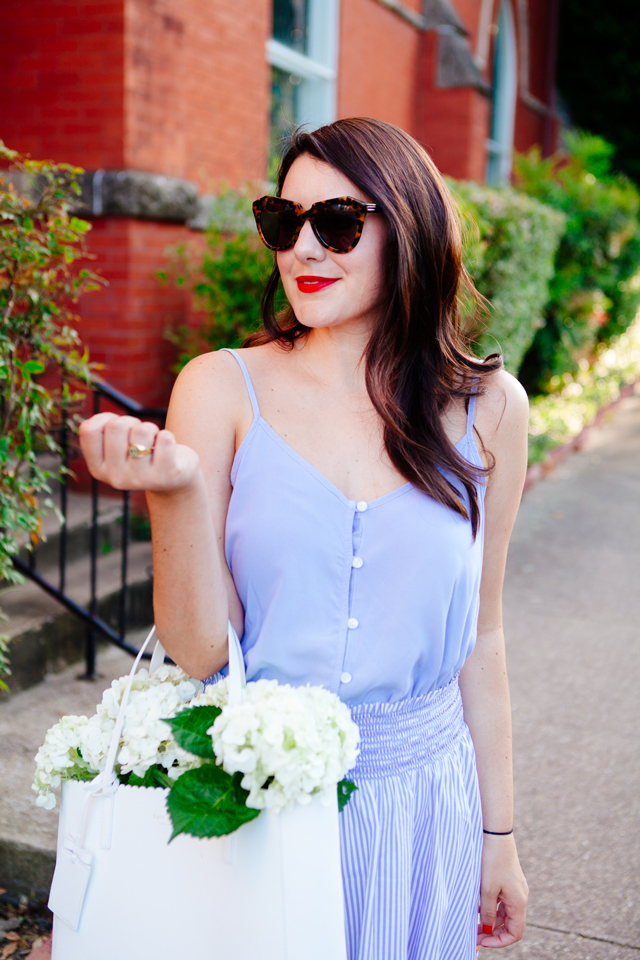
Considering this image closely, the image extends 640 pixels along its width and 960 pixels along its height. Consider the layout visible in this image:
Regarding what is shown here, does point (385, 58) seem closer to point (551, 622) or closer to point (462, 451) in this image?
point (551, 622)

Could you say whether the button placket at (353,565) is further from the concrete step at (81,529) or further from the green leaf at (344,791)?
the concrete step at (81,529)

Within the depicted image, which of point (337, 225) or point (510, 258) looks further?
point (510, 258)

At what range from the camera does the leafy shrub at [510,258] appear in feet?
21.4

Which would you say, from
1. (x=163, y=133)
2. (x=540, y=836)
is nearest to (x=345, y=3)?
(x=163, y=133)

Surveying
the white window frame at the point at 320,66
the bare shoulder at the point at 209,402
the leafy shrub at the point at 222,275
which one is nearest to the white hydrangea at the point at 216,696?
the bare shoulder at the point at 209,402

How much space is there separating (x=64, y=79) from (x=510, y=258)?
11.5ft

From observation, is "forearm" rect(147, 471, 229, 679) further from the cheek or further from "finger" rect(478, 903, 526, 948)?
"finger" rect(478, 903, 526, 948)

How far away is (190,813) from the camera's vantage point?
1167 millimetres

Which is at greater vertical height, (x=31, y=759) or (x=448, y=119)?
(x=448, y=119)

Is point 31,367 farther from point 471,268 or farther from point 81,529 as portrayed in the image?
point 471,268

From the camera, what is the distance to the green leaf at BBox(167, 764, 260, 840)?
1153 millimetres

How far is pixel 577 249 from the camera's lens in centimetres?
934

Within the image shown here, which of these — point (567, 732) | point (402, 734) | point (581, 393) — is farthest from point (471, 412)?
point (581, 393)

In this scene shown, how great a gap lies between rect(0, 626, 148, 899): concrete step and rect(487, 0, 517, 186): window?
36.9ft
